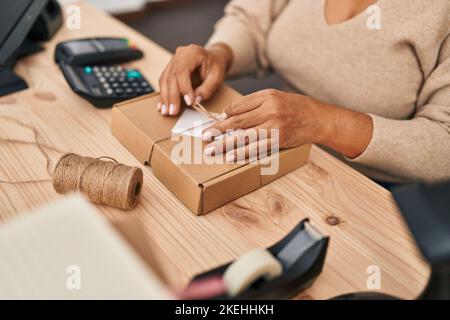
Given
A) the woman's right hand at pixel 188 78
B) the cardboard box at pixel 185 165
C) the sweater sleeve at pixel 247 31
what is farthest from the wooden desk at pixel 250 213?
the sweater sleeve at pixel 247 31

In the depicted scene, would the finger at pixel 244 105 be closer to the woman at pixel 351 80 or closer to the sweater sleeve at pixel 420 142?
the woman at pixel 351 80

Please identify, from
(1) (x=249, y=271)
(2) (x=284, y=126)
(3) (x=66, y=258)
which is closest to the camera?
(3) (x=66, y=258)

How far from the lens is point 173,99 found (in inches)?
32.5

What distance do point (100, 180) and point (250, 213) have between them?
9.1 inches

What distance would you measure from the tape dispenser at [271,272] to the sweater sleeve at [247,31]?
665mm

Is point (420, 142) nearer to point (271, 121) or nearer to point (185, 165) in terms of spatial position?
point (271, 121)

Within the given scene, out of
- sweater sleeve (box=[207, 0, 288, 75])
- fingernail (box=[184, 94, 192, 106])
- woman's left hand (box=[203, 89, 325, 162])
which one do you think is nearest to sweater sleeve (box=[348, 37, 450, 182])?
woman's left hand (box=[203, 89, 325, 162])

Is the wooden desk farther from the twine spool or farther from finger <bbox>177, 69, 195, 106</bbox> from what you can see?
finger <bbox>177, 69, 195, 106</bbox>

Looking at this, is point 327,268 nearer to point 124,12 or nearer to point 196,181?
point 196,181

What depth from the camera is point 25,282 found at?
0.42 meters

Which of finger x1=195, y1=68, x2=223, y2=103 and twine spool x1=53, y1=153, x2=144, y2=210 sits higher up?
finger x1=195, y1=68, x2=223, y2=103

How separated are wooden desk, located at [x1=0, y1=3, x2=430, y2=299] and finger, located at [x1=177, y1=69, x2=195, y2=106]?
0.49ft

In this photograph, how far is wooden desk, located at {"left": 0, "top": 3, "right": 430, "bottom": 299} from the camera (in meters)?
0.63

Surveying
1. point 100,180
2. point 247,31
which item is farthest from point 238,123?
point 247,31
